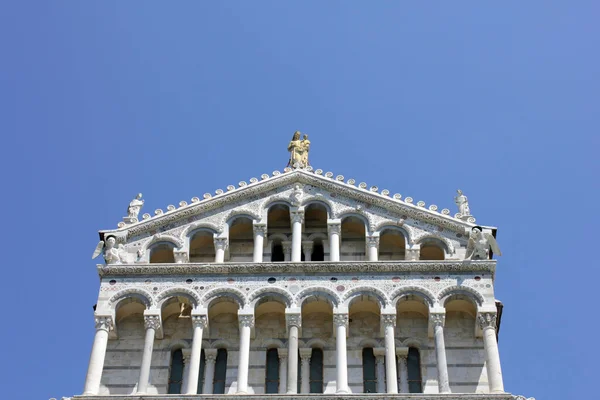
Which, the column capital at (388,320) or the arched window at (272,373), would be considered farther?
the column capital at (388,320)

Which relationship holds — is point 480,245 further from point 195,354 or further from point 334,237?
point 195,354

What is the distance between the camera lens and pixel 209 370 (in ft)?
72.7

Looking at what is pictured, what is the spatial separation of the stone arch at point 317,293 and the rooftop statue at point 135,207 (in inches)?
144

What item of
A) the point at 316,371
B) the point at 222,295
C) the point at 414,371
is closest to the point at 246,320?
the point at 222,295

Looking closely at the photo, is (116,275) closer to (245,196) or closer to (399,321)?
(245,196)

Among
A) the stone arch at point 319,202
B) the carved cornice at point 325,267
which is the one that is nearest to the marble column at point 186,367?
the carved cornice at point 325,267

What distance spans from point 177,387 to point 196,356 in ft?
2.24

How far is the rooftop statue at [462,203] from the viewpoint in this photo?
79.2 feet

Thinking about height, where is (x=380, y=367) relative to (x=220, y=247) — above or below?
below

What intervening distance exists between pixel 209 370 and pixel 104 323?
1873 mm

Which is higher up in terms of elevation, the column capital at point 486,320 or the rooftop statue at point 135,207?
the rooftop statue at point 135,207

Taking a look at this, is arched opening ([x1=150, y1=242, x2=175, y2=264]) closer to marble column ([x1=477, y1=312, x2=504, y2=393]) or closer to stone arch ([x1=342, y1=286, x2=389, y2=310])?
stone arch ([x1=342, y1=286, x2=389, y2=310])

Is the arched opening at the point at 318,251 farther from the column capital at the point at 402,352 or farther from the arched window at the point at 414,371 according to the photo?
the arched window at the point at 414,371

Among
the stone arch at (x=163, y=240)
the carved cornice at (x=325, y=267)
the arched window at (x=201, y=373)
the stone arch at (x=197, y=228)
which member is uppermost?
the stone arch at (x=197, y=228)
